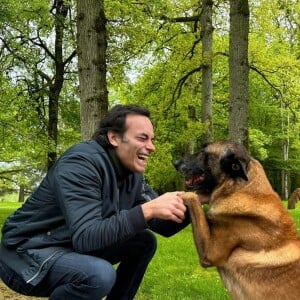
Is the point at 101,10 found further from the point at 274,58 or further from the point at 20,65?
the point at 274,58

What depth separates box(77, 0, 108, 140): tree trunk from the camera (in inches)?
256

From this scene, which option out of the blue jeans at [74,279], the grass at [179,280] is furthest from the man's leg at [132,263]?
the grass at [179,280]

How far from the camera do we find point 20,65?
14.3 m

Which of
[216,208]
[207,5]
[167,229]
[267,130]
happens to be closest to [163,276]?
[167,229]

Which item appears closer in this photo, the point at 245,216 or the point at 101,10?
the point at 245,216

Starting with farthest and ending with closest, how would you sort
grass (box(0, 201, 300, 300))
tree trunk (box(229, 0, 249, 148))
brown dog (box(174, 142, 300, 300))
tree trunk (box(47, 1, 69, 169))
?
tree trunk (box(47, 1, 69, 169)) → tree trunk (box(229, 0, 249, 148)) → grass (box(0, 201, 300, 300)) → brown dog (box(174, 142, 300, 300))

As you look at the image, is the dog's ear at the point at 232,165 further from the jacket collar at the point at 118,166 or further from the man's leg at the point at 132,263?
the man's leg at the point at 132,263

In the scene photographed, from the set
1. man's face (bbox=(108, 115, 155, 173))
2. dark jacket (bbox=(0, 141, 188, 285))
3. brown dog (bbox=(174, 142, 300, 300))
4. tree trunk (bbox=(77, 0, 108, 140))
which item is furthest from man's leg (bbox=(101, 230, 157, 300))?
tree trunk (bbox=(77, 0, 108, 140))


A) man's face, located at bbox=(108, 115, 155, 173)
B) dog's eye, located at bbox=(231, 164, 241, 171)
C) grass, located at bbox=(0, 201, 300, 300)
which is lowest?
grass, located at bbox=(0, 201, 300, 300)

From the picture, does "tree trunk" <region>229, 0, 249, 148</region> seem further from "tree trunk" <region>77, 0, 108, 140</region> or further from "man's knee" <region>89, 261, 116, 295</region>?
"man's knee" <region>89, 261, 116, 295</region>

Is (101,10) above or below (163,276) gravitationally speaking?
above

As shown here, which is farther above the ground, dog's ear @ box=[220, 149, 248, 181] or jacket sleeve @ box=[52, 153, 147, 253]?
dog's ear @ box=[220, 149, 248, 181]

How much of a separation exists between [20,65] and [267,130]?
21.8 meters

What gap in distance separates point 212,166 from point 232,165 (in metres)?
0.15
